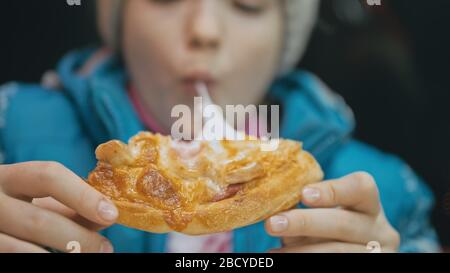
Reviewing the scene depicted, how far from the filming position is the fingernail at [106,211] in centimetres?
103

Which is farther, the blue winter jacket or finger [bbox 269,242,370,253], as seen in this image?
the blue winter jacket

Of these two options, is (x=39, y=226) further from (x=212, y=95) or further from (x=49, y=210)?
(x=212, y=95)

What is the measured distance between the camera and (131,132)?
1335 mm

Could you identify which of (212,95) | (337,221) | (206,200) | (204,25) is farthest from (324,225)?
(204,25)

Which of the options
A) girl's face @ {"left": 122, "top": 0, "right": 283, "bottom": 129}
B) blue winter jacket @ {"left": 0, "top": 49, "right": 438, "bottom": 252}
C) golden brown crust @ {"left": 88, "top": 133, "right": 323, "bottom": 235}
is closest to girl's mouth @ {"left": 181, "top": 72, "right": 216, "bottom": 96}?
girl's face @ {"left": 122, "top": 0, "right": 283, "bottom": 129}

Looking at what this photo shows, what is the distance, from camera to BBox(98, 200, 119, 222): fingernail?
103 centimetres

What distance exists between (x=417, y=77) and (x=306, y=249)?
1.86 ft

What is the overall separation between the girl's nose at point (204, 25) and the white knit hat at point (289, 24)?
182mm

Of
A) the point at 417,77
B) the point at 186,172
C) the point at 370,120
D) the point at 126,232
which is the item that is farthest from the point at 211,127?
the point at 417,77

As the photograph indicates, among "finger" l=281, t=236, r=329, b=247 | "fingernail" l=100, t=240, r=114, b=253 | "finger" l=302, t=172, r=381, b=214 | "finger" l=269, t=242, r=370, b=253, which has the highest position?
"finger" l=302, t=172, r=381, b=214

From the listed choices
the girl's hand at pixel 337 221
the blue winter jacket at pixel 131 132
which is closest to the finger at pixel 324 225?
the girl's hand at pixel 337 221

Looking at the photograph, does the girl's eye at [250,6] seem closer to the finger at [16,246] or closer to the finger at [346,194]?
the finger at [346,194]

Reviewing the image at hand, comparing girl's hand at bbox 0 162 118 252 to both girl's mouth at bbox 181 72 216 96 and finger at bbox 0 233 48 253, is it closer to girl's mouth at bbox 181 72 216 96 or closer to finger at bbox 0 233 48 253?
finger at bbox 0 233 48 253
